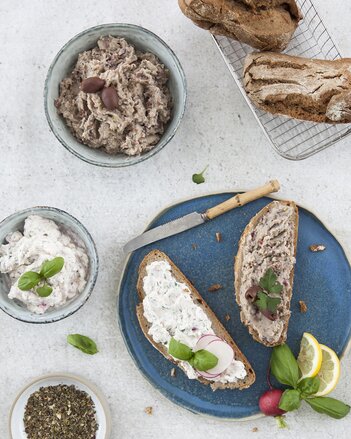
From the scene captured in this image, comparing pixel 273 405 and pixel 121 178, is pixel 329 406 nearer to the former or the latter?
pixel 273 405

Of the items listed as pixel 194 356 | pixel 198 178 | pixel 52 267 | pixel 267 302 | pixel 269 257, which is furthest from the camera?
pixel 198 178

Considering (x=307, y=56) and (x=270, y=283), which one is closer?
(x=270, y=283)

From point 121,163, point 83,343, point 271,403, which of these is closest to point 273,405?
point 271,403

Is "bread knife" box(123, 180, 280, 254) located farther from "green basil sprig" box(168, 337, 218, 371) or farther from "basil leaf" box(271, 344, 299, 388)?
"basil leaf" box(271, 344, 299, 388)

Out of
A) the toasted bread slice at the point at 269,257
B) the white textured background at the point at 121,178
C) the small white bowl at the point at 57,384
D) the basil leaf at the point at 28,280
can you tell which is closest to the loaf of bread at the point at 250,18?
the white textured background at the point at 121,178

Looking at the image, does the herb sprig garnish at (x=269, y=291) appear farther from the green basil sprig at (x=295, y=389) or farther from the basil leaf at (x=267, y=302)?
the green basil sprig at (x=295, y=389)

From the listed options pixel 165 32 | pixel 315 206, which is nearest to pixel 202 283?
pixel 315 206
